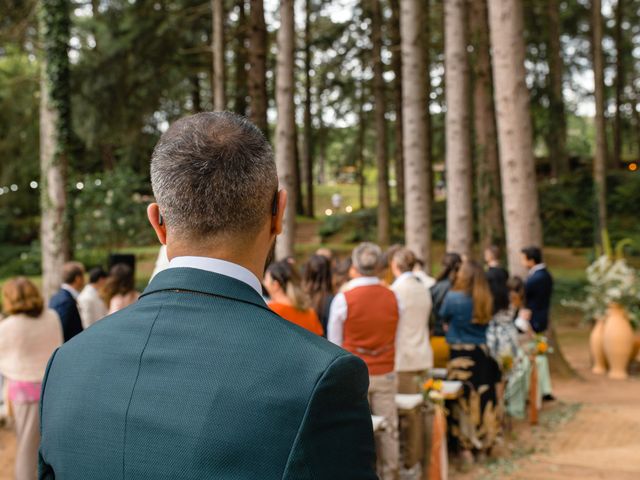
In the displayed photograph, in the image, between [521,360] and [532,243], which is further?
[532,243]

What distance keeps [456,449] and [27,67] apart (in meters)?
33.5

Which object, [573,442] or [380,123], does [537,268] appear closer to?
[573,442]

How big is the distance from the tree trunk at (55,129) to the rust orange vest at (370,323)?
35.6 ft

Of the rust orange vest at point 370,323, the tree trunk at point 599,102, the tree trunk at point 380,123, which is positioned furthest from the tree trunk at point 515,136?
the tree trunk at point 599,102

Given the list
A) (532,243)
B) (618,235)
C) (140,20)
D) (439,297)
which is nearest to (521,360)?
(439,297)

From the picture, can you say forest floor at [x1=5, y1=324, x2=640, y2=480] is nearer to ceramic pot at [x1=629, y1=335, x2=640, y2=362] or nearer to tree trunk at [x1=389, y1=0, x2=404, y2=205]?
ceramic pot at [x1=629, y1=335, x2=640, y2=362]

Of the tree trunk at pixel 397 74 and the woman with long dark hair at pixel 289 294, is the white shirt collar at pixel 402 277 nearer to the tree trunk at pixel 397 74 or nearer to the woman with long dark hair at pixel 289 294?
the woman with long dark hair at pixel 289 294

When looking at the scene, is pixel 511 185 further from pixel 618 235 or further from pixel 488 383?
pixel 618 235

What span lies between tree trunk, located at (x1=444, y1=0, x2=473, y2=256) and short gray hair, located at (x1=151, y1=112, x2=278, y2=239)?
39.1 ft

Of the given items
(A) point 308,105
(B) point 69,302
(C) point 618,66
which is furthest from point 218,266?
(C) point 618,66

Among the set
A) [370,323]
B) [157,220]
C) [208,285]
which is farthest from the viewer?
[370,323]

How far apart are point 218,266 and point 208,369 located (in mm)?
261

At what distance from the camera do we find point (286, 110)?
1309 centimetres

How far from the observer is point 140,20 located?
21297 millimetres
